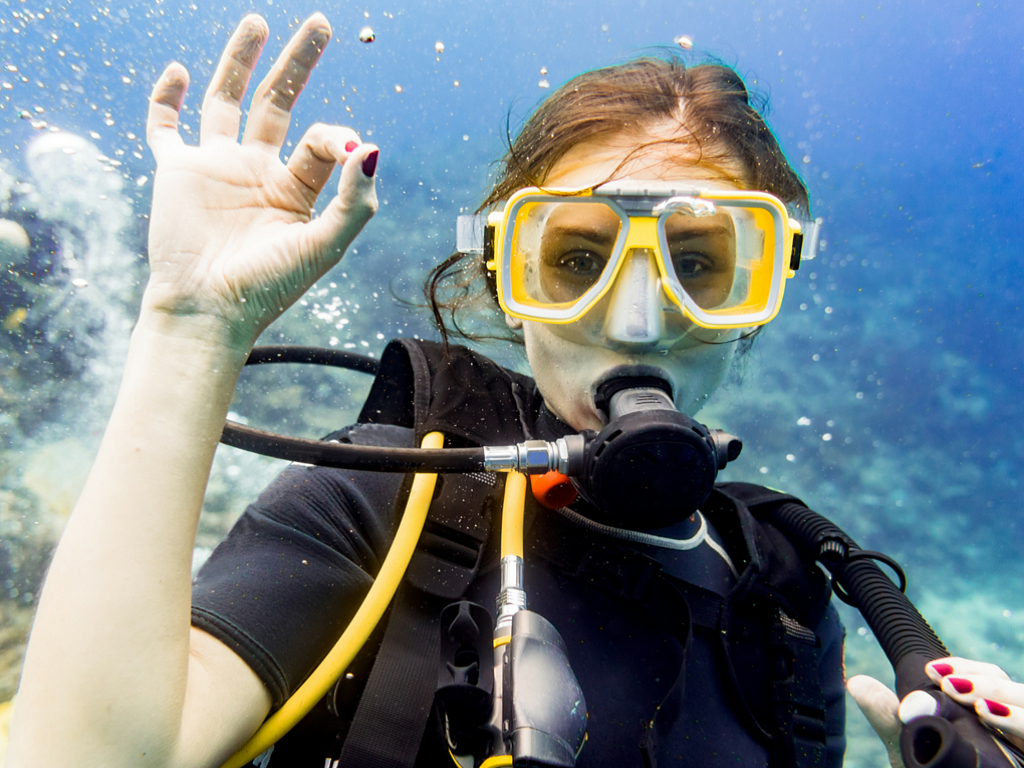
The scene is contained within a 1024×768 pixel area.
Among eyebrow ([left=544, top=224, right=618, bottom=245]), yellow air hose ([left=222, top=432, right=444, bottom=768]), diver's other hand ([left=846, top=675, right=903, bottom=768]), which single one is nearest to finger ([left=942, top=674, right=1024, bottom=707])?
diver's other hand ([left=846, top=675, right=903, bottom=768])

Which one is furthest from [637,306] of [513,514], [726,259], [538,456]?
[513,514]

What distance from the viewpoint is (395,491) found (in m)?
1.80

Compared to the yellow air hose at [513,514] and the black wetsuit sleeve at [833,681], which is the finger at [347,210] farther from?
the black wetsuit sleeve at [833,681]

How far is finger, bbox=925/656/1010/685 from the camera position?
102 centimetres

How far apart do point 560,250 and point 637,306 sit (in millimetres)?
366

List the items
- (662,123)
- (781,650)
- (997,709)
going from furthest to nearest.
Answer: (662,123) < (781,650) < (997,709)

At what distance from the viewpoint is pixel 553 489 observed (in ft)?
5.06

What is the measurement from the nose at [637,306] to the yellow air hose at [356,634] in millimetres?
659

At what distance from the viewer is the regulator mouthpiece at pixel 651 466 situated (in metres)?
1.34

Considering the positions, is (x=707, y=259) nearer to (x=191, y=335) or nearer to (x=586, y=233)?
(x=586, y=233)

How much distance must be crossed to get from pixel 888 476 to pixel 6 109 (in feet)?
54.0

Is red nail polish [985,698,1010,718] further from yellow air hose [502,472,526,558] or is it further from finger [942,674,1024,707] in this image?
yellow air hose [502,472,526,558]

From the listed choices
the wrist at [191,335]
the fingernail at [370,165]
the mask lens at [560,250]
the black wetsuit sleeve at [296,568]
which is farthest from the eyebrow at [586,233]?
the wrist at [191,335]

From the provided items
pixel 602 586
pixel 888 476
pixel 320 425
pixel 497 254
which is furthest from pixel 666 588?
pixel 888 476
